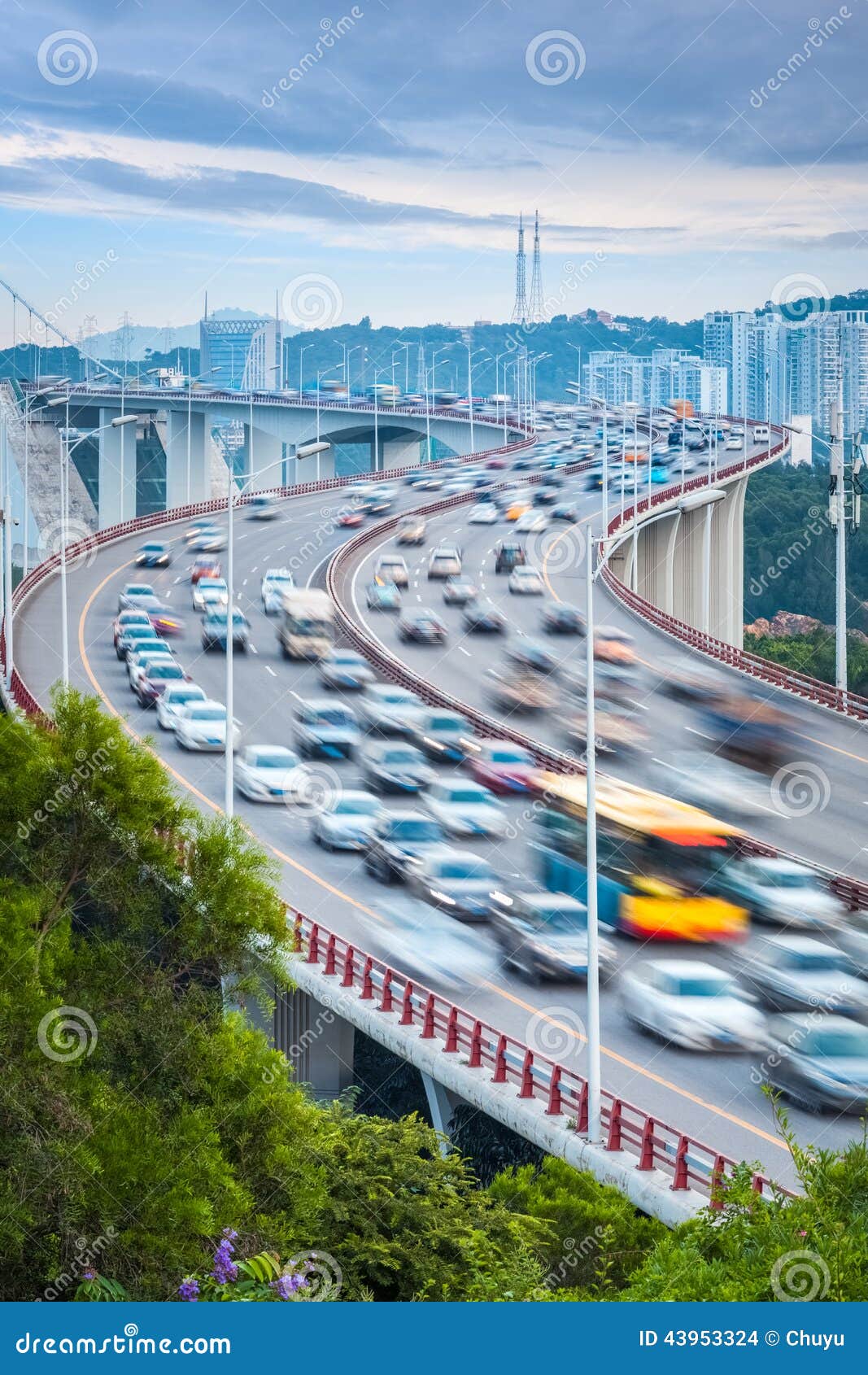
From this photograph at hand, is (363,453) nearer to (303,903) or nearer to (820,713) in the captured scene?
(820,713)

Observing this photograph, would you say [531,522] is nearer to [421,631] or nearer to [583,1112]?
[421,631]

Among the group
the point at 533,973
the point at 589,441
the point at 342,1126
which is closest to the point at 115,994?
the point at 342,1126

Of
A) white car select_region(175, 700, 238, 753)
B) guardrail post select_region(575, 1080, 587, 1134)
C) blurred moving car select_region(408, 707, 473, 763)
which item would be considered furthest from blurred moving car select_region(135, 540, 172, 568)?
guardrail post select_region(575, 1080, 587, 1134)

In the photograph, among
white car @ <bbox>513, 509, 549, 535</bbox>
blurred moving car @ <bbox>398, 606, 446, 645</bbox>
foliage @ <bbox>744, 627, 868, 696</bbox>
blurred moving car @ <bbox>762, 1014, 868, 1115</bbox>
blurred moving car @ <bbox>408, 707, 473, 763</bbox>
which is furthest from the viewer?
foliage @ <bbox>744, 627, 868, 696</bbox>

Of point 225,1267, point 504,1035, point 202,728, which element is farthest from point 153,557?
point 225,1267

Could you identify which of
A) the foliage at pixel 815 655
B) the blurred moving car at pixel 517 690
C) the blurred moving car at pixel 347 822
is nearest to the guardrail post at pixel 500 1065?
the blurred moving car at pixel 347 822

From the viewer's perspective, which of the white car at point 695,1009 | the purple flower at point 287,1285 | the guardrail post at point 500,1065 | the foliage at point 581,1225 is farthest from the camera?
the white car at point 695,1009

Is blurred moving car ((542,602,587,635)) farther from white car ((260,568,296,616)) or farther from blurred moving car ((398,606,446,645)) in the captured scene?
white car ((260,568,296,616))

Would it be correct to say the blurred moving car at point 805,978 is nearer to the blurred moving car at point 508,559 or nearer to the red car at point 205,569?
the blurred moving car at point 508,559
